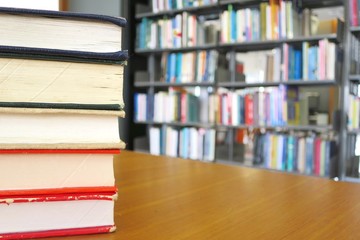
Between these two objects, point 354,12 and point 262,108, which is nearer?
point 354,12

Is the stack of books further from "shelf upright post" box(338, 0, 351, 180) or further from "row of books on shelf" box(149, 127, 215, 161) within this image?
"row of books on shelf" box(149, 127, 215, 161)

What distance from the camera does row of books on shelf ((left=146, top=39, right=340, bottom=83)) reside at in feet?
8.38

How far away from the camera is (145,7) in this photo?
358cm

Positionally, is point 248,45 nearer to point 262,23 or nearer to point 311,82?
point 262,23

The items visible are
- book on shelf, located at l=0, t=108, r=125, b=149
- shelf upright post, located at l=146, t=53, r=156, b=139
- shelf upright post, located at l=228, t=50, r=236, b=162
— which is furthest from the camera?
shelf upright post, located at l=146, t=53, r=156, b=139

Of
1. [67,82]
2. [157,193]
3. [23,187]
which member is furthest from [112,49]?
[157,193]

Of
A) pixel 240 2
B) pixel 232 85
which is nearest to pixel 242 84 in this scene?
pixel 232 85

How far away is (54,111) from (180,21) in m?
2.98

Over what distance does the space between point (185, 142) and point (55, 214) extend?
287 cm

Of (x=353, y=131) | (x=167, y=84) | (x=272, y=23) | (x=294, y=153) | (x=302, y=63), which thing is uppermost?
(x=272, y=23)

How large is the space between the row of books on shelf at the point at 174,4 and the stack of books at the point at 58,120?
110 inches

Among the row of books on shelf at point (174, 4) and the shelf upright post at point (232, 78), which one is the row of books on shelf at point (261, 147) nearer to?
the shelf upright post at point (232, 78)

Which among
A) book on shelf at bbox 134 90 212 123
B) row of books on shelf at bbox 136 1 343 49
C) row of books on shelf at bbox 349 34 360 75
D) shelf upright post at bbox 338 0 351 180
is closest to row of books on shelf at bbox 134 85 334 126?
book on shelf at bbox 134 90 212 123

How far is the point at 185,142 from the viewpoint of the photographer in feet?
10.5
